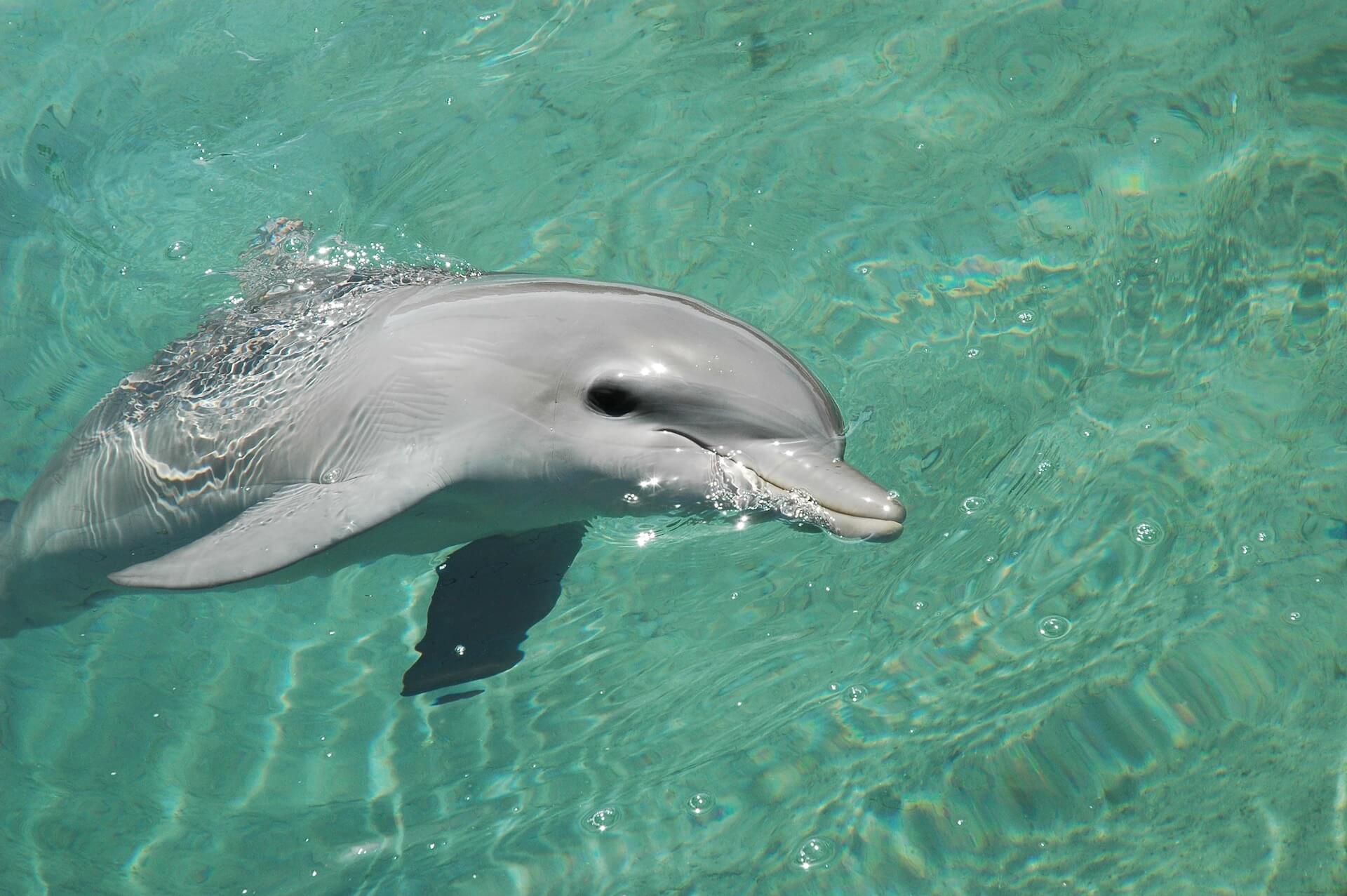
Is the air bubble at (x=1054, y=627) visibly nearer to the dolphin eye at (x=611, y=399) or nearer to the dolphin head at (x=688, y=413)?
the dolphin head at (x=688, y=413)

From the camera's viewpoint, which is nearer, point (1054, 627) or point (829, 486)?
point (829, 486)

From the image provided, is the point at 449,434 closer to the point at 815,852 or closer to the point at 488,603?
the point at 488,603

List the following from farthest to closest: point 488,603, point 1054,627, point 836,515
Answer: point 488,603 → point 1054,627 → point 836,515

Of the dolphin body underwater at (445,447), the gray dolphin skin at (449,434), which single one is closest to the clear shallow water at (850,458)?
the dolphin body underwater at (445,447)

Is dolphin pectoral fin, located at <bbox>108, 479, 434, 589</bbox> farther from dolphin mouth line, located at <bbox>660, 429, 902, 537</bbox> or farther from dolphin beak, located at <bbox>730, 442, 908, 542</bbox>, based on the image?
dolphin beak, located at <bbox>730, 442, 908, 542</bbox>

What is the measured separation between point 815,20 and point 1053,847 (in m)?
5.92

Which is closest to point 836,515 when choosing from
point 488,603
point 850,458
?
point 850,458

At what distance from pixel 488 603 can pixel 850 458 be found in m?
1.81

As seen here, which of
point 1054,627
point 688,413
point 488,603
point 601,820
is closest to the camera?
point 688,413

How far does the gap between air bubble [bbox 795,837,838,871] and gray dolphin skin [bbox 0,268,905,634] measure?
141cm

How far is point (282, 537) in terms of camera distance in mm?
4086

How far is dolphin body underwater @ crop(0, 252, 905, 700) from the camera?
389 cm

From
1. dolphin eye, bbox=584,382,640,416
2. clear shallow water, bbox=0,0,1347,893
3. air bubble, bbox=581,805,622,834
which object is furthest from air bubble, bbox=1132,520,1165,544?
air bubble, bbox=581,805,622,834

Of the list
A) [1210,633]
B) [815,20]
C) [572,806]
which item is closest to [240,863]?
[572,806]
